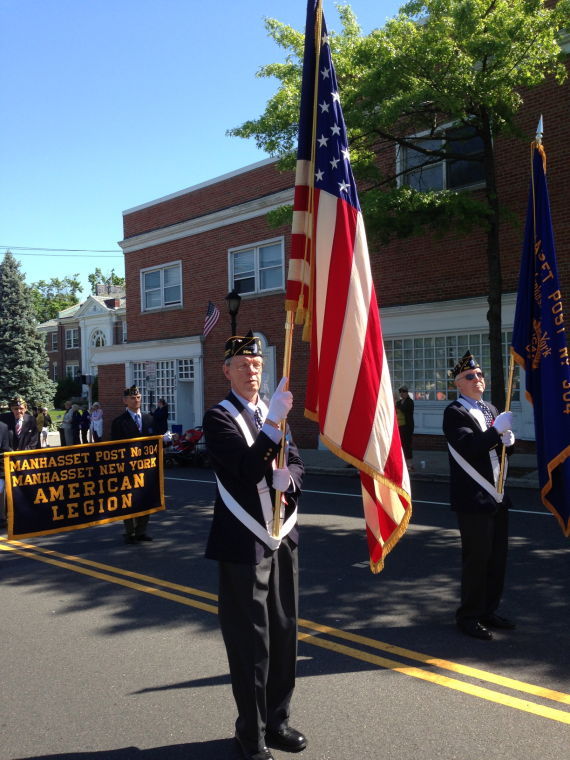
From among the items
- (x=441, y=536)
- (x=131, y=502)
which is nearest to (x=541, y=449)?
(x=441, y=536)

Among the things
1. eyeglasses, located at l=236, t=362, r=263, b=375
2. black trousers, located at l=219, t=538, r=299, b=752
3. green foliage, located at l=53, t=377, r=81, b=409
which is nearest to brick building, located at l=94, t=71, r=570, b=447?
eyeglasses, located at l=236, t=362, r=263, b=375

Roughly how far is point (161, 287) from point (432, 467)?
15.7m

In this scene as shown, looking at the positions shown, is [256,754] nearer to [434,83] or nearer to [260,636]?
[260,636]

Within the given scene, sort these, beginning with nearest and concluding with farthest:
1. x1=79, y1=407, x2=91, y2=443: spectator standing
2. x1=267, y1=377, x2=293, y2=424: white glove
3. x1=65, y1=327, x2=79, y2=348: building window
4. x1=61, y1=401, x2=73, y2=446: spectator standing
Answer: x1=267, y1=377, x2=293, y2=424: white glove, x1=61, y1=401, x2=73, y2=446: spectator standing, x1=79, y1=407, x2=91, y2=443: spectator standing, x1=65, y1=327, x2=79, y2=348: building window

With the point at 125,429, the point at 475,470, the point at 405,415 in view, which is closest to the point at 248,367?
the point at 475,470

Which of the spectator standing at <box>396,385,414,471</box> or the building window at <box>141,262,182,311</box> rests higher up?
the building window at <box>141,262,182,311</box>

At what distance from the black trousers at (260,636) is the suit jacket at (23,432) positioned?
773 centimetres

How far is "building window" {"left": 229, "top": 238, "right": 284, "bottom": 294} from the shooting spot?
2295 cm

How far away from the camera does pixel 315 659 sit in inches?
189

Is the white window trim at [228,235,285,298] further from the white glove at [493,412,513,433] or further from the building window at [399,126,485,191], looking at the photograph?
the white glove at [493,412,513,433]

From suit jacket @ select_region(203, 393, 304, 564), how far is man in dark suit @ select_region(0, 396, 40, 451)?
25.3 feet

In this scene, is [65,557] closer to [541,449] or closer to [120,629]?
[120,629]

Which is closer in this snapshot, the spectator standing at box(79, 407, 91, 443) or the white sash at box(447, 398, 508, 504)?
the white sash at box(447, 398, 508, 504)

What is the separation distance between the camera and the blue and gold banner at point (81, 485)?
7.78 m
